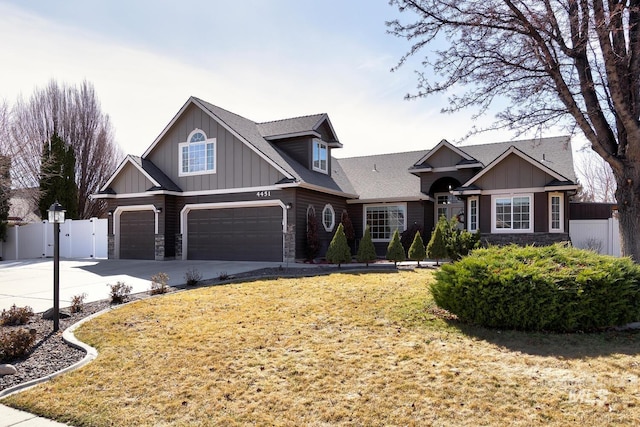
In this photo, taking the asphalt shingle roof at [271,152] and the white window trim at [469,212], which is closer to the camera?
the asphalt shingle roof at [271,152]

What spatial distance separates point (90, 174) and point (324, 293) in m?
28.4

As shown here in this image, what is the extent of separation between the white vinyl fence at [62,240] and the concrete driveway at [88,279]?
524 centimetres

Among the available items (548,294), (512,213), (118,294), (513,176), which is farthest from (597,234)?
(118,294)

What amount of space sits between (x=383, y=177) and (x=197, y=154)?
365 inches

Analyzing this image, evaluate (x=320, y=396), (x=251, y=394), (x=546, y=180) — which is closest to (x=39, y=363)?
(x=251, y=394)

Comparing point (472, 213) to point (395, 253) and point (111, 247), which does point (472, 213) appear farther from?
point (111, 247)

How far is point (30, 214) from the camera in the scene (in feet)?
106

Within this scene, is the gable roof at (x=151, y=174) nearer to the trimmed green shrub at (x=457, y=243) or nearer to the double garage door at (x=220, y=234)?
the double garage door at (x=220, y=234)

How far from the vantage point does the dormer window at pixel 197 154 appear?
1872 cm

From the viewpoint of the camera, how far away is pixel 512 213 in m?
17.3

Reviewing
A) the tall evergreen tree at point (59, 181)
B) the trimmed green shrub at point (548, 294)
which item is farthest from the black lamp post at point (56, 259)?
the tall evergreen tree at point (59, 181)

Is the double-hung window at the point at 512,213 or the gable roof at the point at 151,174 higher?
the gable roof at the point at 151,174

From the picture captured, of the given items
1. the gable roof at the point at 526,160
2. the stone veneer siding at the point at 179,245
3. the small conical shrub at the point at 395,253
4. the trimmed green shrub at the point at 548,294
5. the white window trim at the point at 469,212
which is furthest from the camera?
the stone veneer siding at the point at 179,245

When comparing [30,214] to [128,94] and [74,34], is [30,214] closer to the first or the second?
[128,94]
